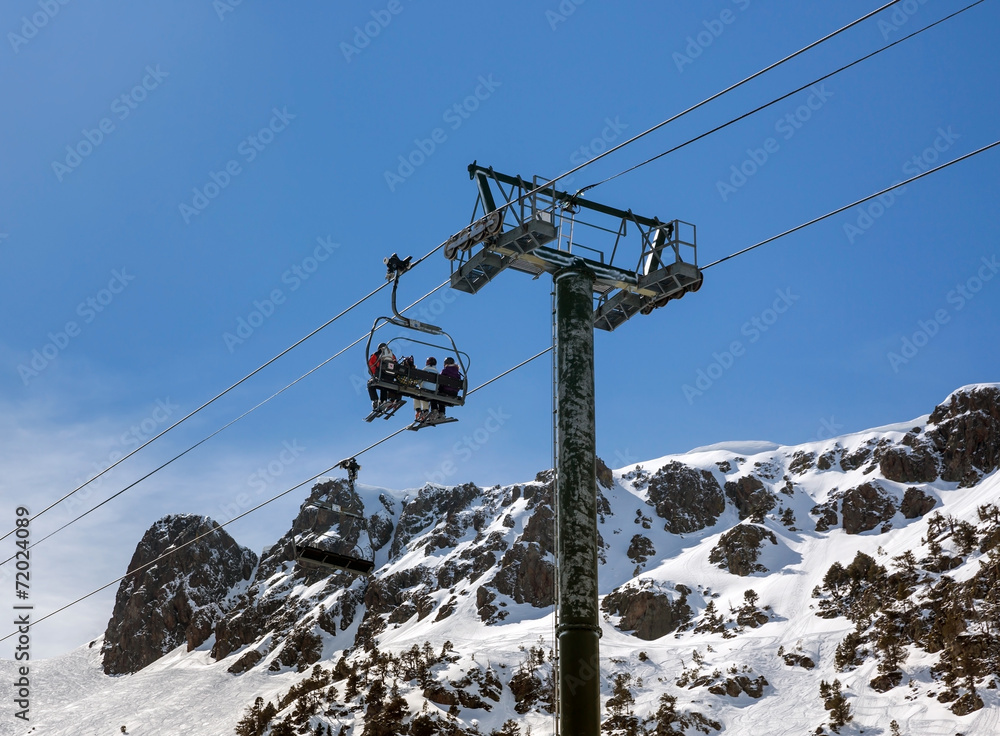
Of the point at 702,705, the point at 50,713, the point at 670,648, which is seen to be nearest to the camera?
the point at 702,705

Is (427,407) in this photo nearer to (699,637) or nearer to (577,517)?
(577,517)

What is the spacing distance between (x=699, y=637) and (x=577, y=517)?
478 ft

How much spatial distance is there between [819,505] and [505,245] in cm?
19212

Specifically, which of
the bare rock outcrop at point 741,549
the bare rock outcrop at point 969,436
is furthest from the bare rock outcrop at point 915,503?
the bare rock outcrop at point 741,549

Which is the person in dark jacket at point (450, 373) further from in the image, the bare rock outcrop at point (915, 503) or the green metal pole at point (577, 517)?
the bare rock outcrop at point (915, 503)

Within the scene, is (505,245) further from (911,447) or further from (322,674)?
(911,447)

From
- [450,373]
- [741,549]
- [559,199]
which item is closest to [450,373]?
[450,373]

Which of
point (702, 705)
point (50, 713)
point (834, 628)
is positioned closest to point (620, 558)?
point (834, 628)

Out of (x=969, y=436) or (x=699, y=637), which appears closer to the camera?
(x=699, y=637)

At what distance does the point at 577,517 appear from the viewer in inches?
457

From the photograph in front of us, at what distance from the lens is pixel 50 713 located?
182 m

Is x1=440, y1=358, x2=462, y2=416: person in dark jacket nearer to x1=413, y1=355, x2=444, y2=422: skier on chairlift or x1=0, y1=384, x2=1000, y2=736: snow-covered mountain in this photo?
x1=413, y1=355, x2=444, y2=422: skier on chairlift

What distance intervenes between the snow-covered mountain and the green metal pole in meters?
92.7

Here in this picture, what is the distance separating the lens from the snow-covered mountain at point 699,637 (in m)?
112
